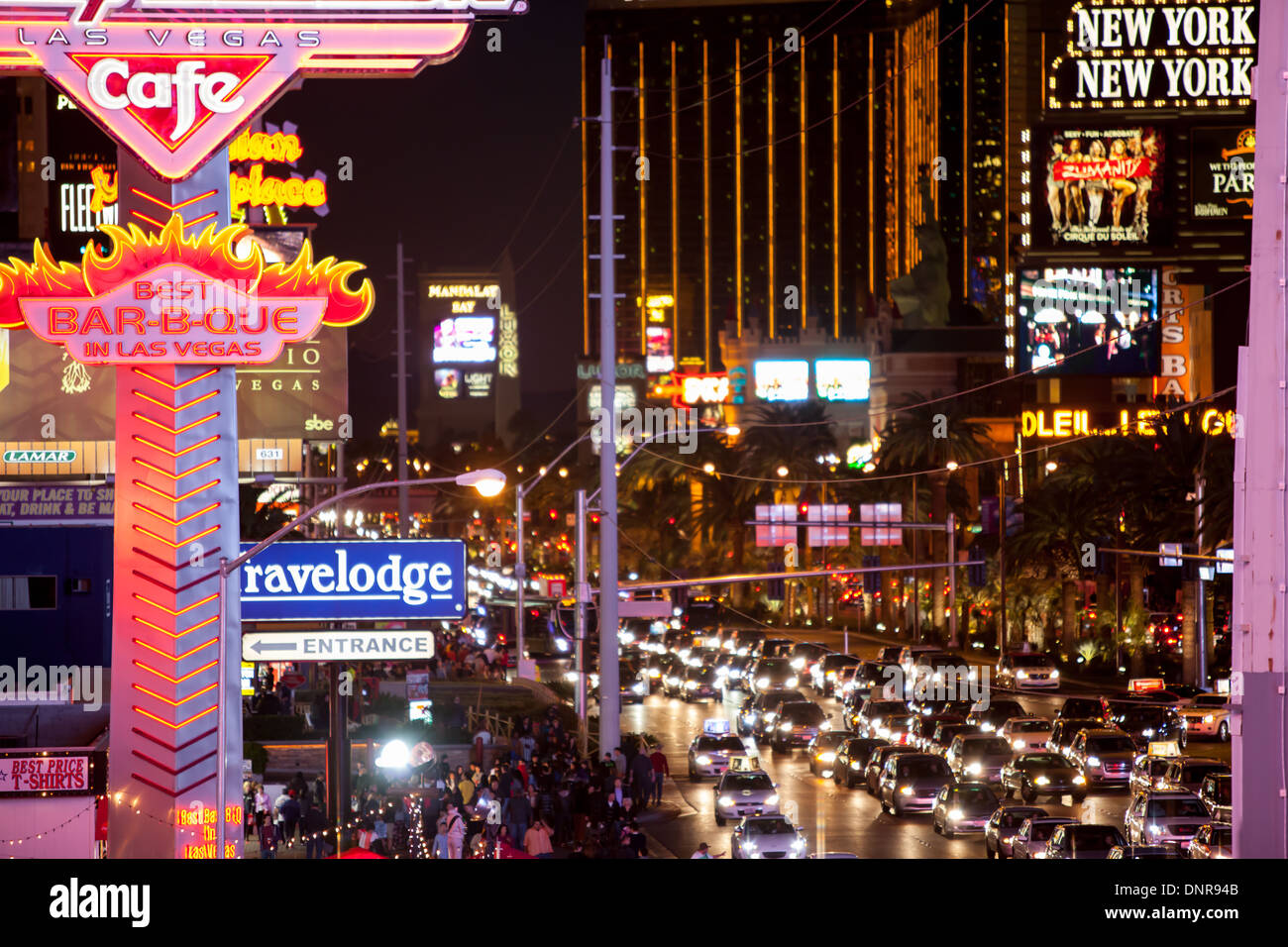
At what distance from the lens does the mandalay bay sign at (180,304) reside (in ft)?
61.5

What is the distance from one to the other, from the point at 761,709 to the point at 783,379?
93.6m

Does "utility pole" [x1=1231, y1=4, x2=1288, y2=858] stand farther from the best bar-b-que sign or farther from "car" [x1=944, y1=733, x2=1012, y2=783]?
"car" [x1=944, y1=733, x2=1012, y2=783]

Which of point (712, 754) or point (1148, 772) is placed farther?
point (712, 754)

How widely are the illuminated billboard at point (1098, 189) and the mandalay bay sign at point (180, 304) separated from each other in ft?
231

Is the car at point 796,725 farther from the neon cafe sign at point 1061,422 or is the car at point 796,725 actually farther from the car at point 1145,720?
the neon cafe sign at point 1061,422

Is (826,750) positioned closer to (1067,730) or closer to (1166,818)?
(1067,730)

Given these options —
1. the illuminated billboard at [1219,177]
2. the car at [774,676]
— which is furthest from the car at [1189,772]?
the illuminated billboard at [1219,177]

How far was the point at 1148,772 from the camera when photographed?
3394 centimetres

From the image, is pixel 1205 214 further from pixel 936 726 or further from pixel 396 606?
pixel 396 606

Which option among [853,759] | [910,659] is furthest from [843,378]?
[853,759]

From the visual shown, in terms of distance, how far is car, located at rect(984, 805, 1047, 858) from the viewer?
2847 centimetres

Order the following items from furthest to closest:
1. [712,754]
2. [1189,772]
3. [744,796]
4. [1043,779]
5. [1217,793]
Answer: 1. [712,754]
2. [1043,779]
3. [744,796]
4. [1189,772]
5. [1217,793]

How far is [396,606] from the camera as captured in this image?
24.0m

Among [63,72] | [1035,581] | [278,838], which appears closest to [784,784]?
[278,838]
